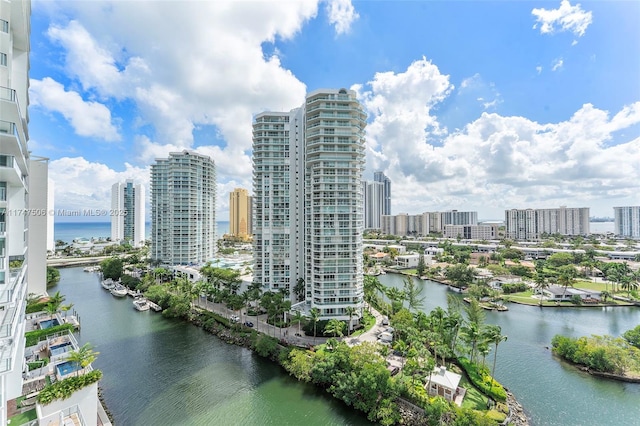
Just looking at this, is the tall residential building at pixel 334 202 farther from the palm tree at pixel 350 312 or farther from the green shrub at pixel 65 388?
the green shrub at pixel 65 388

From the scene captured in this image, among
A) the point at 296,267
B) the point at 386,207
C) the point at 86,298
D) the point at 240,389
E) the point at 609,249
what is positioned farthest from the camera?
the point at 386,207

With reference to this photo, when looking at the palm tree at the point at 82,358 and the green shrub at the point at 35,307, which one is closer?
the palm tree at the point at 82,358

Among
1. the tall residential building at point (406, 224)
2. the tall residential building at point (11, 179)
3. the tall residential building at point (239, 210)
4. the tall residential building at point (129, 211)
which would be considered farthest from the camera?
the tall residential building at point (406, 224)

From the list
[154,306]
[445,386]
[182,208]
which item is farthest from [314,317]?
[182,208]

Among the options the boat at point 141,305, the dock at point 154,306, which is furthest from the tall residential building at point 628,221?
the boat at point 141,305

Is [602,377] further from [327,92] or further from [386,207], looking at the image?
[386,207]

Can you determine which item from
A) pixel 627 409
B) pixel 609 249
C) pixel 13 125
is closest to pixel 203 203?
pixel 13 125

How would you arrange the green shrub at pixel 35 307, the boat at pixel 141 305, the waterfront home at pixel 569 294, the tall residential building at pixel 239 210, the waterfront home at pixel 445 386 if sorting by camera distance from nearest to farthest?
the waterfront home at pixel 445 386 < the green shrub at pixel 35 307 < the boat at pixel 141 305 < the waterfront home at pixel 569 294 < the tall residential building at pixel 239 210
